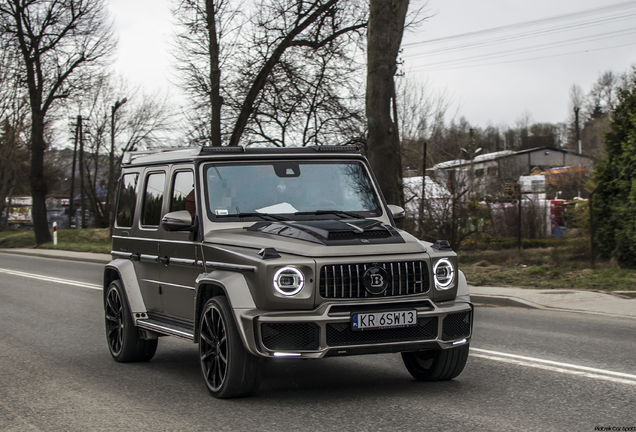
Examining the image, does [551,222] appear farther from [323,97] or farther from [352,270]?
[352,270]

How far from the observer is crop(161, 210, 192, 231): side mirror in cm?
639

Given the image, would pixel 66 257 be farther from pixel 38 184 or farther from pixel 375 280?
pixel 375 280

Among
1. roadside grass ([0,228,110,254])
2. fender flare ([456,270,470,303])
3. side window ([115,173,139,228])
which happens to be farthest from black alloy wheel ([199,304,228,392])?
roadside grass ([0,228,110,254])

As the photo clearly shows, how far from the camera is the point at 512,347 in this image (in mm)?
8172

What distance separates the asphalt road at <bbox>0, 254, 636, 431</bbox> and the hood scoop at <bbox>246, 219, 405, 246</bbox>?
114 centimetres

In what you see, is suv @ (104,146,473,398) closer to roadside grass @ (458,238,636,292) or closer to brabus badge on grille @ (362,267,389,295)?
brabus badge on grille @ (362,267,389,295)

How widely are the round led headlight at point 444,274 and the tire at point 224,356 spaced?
1.41 m

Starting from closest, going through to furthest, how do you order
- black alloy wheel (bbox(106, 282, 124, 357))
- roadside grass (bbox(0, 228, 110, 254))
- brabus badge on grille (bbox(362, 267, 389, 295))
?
brabus badge on grille (bbox(362, 267, 389, 295))
black alloy wheel (bbox(106, 282, 124, 357))
roadside grass (bbox(0, 228, 110, 254))

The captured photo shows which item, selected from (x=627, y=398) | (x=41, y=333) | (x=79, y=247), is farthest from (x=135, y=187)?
(x=79, y=247)

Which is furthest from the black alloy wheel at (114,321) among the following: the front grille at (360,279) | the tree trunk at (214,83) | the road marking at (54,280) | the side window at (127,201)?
the tree trunk at (214,83)

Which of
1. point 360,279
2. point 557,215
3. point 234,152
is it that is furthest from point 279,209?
point 557,215

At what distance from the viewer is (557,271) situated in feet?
49.1

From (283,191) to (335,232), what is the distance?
3.83 feet

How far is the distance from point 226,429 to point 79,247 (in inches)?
1206
